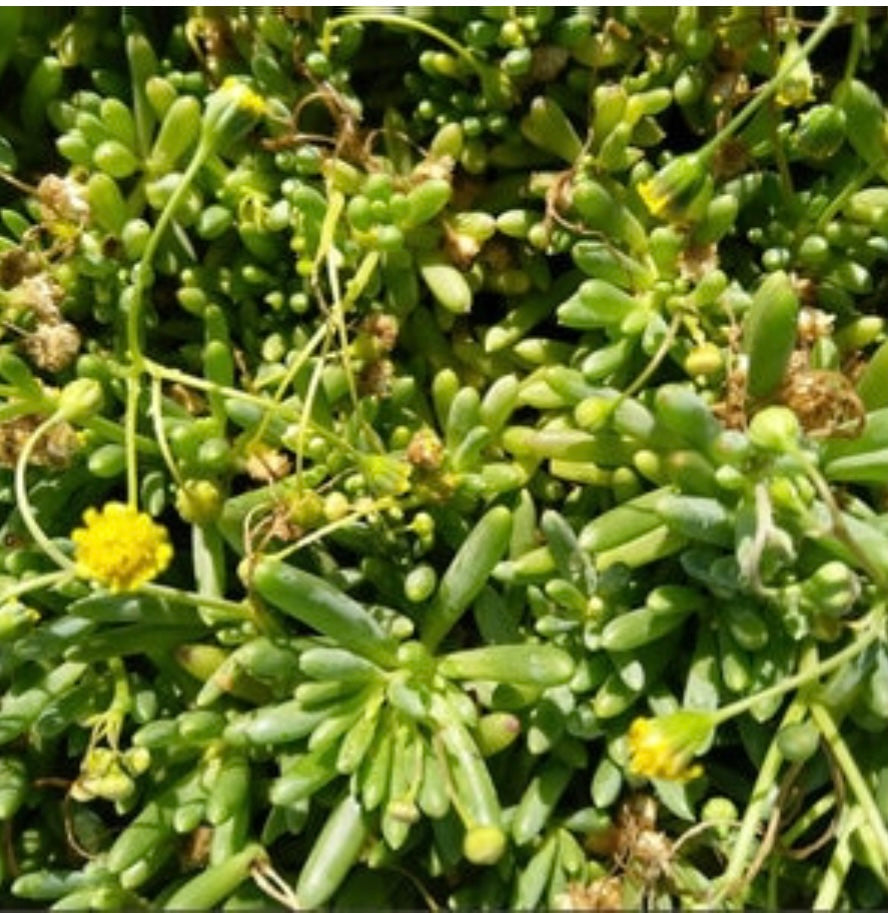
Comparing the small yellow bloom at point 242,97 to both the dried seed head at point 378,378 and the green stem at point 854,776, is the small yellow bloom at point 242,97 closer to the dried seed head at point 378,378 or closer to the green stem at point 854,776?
the dried seed head at point 378,378

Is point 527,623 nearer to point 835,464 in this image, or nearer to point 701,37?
point 835,464

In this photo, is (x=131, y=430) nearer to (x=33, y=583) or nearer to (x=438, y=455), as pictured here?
(x=33, y=583)

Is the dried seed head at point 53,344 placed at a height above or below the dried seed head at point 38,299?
below

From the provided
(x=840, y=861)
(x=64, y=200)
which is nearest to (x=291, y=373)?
(x=64, y=200)

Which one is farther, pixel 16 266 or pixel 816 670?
pixel 16 266

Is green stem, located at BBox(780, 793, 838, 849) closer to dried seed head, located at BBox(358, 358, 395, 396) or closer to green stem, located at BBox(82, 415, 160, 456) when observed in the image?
dried seed head, located at BBox(358, 358, 395, 396)

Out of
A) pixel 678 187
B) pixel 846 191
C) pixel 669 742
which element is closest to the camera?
pixel 669 742

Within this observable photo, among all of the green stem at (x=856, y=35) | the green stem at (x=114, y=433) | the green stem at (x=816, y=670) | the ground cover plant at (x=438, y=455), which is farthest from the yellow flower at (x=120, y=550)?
the green stem at (x=856, y=35)
